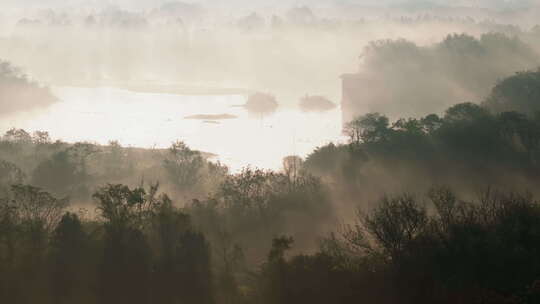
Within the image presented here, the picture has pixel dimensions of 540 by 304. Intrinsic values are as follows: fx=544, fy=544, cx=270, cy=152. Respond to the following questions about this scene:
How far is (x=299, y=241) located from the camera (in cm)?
9994

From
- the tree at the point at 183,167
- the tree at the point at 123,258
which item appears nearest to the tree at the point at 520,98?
the tree at the point at 183,167

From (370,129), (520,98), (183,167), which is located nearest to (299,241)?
(183,167)

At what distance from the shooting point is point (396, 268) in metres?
63.4

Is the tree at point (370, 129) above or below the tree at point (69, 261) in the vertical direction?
above

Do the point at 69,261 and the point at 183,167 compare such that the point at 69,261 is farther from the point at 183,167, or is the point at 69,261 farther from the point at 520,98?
the point at 520,98

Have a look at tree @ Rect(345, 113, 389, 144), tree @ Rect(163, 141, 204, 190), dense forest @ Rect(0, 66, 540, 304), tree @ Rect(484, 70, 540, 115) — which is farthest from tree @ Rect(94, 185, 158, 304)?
tree @ Rect(484, 70, 540, 115)

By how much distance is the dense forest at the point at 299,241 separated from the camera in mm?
62188

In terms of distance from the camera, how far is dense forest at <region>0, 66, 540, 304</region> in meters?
62.2

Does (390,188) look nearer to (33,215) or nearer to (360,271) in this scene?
(360,271)

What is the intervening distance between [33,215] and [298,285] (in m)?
46.8

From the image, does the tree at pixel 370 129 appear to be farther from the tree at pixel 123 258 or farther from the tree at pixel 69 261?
the tree at pixel 69 261

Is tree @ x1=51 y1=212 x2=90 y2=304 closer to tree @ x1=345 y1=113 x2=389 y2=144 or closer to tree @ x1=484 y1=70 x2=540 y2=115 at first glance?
tree @ x1=345 y1=113 x2=389 y2=144

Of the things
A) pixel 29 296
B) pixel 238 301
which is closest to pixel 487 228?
pixel 238 301

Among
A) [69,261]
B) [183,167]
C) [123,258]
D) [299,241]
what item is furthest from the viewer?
[183,167]
